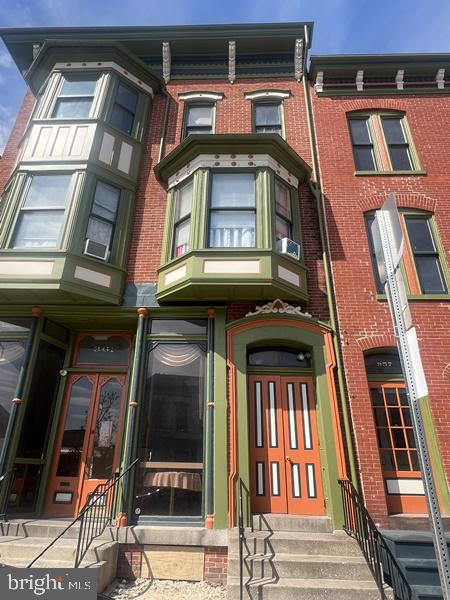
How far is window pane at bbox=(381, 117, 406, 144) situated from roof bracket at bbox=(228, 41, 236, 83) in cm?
478

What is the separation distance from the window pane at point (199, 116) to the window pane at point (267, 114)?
1.43 metres

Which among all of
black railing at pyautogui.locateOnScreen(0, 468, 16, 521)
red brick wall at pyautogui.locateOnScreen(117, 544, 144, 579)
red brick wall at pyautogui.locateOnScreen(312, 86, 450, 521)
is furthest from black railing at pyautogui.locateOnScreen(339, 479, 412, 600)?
black railing at pyautogui.locateOnScreen(0, 468, 16, 521)

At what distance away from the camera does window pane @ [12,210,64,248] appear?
325 inches

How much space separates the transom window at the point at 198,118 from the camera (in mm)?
11203

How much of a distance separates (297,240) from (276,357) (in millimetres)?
2822

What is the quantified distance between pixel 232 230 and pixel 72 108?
574 cm

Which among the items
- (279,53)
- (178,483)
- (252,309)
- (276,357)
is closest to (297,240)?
(252,309)

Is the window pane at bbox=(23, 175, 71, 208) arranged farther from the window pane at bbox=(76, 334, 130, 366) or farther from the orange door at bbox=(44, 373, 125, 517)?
the orange door at bbox=(44, 373, 125, 517)

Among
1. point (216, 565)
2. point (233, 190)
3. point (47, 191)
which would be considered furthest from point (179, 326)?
point (47, 191)

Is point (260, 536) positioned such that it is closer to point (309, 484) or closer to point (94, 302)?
point (309, 484)

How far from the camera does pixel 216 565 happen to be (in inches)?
239

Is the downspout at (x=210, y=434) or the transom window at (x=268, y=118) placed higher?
the transom window at (x=268, y=118)

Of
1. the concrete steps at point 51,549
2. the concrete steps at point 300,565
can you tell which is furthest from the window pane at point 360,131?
the concrete steps at point 51,549

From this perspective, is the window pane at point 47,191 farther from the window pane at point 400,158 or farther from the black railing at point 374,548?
the window pane at point 400,158
